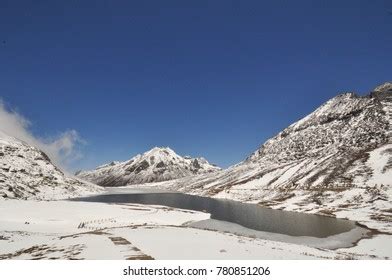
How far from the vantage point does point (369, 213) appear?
98688 millimetres

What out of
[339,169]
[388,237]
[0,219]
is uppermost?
[339,169]
